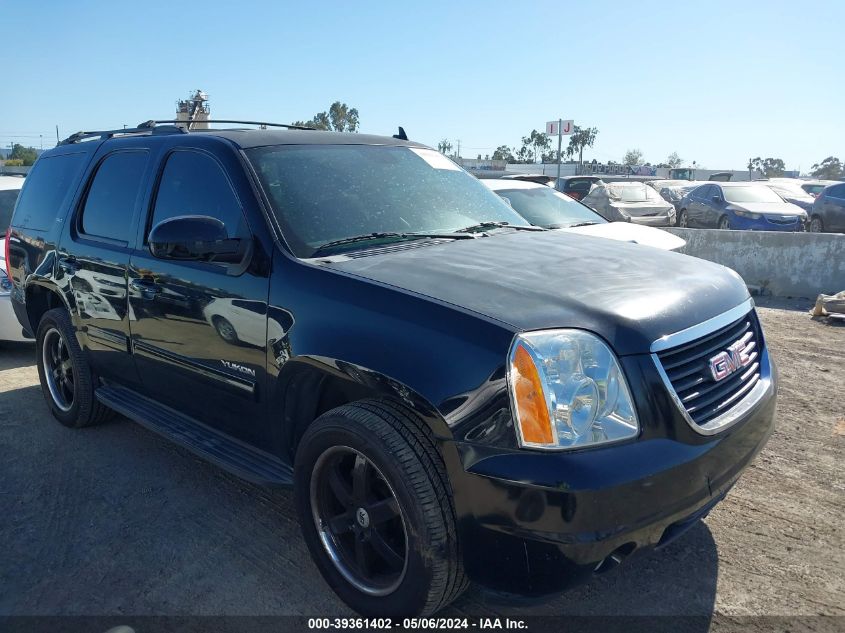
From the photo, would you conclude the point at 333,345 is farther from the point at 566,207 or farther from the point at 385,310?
the point at 566,207

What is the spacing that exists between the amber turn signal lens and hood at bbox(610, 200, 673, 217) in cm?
1458

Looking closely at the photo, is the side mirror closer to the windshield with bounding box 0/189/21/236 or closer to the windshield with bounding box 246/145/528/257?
the windshield with bounding box 246/145/528/257

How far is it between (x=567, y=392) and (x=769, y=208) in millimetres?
15634

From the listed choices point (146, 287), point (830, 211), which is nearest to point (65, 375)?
point (146, 287)

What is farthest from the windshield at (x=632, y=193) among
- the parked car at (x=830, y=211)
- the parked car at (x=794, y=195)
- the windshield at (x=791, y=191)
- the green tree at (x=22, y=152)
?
the green tree at (x=22, y=152)

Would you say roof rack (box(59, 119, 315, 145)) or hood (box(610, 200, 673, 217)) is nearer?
roof rack (box(59, 119, 315, 145))

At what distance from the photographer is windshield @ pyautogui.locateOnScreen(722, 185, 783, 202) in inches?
656

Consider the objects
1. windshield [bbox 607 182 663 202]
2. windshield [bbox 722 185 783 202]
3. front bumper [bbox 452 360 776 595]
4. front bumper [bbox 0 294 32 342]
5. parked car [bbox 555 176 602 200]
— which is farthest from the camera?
parked car [bbox 555 176 602 200]

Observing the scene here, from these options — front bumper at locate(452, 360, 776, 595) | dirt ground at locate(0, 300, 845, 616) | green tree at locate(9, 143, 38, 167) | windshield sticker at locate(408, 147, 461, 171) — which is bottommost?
dirt ground at locate(0, 300, 845, 616)

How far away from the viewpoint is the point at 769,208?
1599 centimetres

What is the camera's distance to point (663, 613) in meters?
2.81

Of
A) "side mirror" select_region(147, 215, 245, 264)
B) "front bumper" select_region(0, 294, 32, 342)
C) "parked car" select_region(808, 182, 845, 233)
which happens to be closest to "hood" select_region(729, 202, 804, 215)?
"parked car" select_region(808, 182, 845, 233)

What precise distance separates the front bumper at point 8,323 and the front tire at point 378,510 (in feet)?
16.7

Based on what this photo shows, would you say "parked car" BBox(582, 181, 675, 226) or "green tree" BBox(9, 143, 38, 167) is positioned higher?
"green tree" BBox(9, 143, 38, 167)
